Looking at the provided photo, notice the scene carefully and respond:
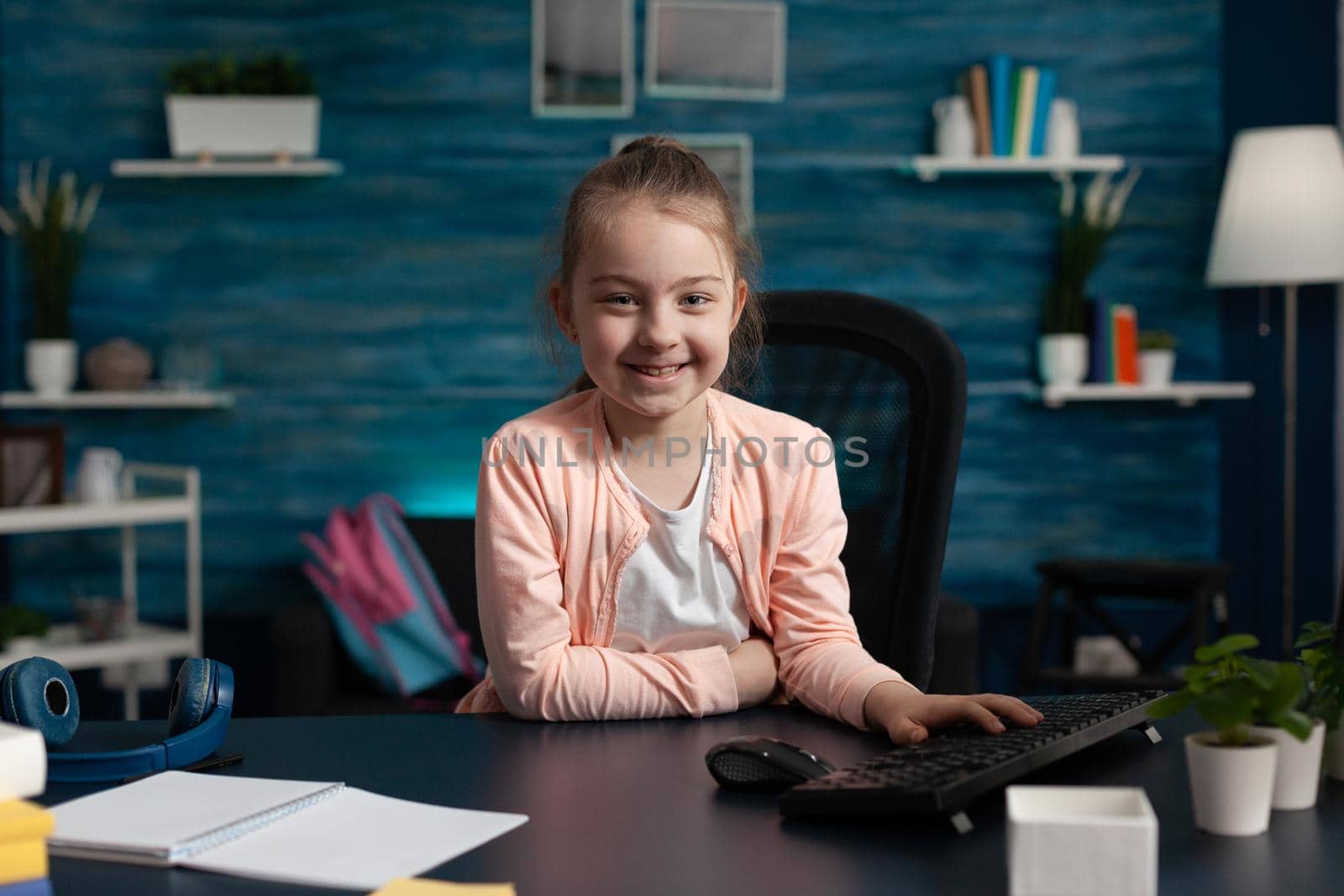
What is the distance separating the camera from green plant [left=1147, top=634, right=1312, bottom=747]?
0.80m

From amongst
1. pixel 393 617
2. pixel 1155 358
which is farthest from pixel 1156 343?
pixel 393 617

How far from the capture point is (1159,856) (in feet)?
2.56

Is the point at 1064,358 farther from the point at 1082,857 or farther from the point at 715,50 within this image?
the point at 1082,857

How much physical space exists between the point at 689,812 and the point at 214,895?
0.95 ft

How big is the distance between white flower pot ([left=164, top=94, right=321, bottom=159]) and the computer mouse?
2.97 m

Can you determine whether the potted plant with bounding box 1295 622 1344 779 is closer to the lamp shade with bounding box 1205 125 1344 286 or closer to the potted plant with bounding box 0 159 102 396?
the lamp shade with bounding box 1205 125 1344 286

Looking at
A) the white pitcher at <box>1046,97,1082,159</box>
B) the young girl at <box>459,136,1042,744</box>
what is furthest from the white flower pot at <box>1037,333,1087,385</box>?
the young girl at <box>459,136,1042,744</box>

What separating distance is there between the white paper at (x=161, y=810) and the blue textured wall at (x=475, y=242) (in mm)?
2762

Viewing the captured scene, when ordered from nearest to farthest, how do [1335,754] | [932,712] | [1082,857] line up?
[1082,857]
[1335,754]
[932,712]

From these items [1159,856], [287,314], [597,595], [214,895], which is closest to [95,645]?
[287,314]

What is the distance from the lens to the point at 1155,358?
11.6 ft

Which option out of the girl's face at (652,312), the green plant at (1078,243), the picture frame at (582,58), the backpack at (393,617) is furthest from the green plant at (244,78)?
the girl's face at (652,312)

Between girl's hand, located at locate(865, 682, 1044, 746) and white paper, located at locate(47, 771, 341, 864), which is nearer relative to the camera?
white paper, located at locate(47, 771, 341, 864)

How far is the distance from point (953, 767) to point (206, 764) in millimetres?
538
